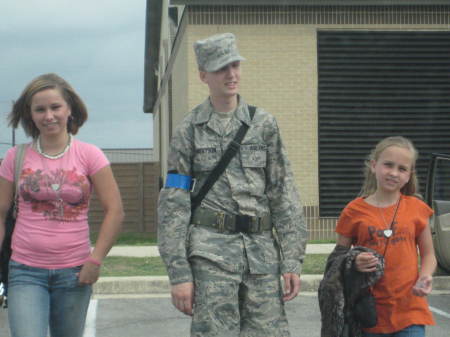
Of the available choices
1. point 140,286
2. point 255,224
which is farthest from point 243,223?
point 140,286

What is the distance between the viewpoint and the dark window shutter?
54.9 ft

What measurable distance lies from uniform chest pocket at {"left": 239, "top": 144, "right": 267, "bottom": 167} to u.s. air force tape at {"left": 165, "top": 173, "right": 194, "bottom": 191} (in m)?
0.26

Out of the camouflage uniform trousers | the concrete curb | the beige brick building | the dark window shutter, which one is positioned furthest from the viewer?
the dark window shutter

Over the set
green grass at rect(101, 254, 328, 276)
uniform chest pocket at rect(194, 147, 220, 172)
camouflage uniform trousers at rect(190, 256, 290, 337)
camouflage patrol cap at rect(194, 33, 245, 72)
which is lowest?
green grass at rect(101, 254, 328, 276)

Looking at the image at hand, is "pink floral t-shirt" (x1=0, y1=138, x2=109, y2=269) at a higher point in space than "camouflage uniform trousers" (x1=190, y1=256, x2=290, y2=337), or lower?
higher

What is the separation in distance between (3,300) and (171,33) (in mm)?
20481

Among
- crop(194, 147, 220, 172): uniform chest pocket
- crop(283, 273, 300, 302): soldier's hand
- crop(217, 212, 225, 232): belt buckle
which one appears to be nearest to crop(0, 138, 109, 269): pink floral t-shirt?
crop(194, 147, 220, 172): uniform chest pocket

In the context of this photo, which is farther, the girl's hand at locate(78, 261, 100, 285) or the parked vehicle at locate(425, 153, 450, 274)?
the parked vehicle at locate(425, 153, 450, 274)

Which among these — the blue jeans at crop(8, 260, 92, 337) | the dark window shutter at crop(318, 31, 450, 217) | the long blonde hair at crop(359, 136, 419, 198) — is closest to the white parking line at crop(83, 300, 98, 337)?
the blue jeans at crop(8, 260, 92, 337)

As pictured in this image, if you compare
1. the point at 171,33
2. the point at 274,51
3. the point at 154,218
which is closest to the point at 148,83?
the point at 171,33

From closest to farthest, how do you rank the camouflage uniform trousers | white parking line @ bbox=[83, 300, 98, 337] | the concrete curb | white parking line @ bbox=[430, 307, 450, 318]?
the camouflage uniform trousers → white parking line @ bbox=[83, 300, 98, 337] → white parking line @ bbox=[430, 307, 450, 318] → the concrete curb

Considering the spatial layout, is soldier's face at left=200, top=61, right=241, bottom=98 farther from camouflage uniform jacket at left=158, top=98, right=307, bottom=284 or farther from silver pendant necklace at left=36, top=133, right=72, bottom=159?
silver pendant necklace at left=36, top=133, right=72, bottom=159

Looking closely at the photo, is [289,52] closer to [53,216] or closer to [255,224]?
[255,224]

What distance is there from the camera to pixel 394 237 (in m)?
4.08
